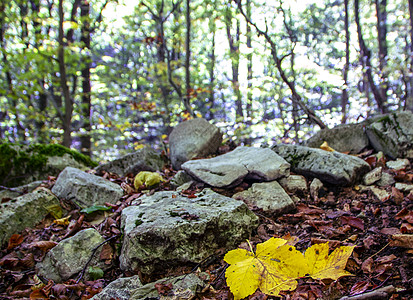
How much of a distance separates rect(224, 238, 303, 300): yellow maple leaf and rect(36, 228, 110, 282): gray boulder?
1266 mm

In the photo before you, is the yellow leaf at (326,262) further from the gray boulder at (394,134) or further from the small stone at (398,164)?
the gray boulder at (394,134)

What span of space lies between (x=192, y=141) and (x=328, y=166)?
215cm

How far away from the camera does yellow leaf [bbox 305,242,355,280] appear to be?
1509 mm

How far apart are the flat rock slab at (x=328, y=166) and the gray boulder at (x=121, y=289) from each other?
2.28 m

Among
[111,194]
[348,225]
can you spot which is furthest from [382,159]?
[111,194]

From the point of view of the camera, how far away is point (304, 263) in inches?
62.2

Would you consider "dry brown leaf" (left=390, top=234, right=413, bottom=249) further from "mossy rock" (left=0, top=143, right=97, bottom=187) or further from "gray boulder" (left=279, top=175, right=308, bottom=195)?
"mossy rock" (left=0, top=143, right=97, bottom=187)

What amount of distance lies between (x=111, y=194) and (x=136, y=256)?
147 centimetres

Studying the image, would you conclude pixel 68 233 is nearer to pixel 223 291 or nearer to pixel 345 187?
pixel 223 291

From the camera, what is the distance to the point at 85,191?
313cm

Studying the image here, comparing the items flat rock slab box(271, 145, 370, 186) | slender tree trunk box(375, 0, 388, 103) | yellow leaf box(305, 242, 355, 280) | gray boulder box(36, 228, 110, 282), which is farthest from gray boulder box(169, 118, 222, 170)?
slender tree trunk box(375, 0, 388, 103)

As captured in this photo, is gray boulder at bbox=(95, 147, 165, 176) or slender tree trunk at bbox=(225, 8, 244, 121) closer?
gray boulder at bbox=(95, 147, 165, 176)

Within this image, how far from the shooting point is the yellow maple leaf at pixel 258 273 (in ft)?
4.71

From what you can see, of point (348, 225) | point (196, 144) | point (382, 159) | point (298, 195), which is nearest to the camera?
point (348, 225)
